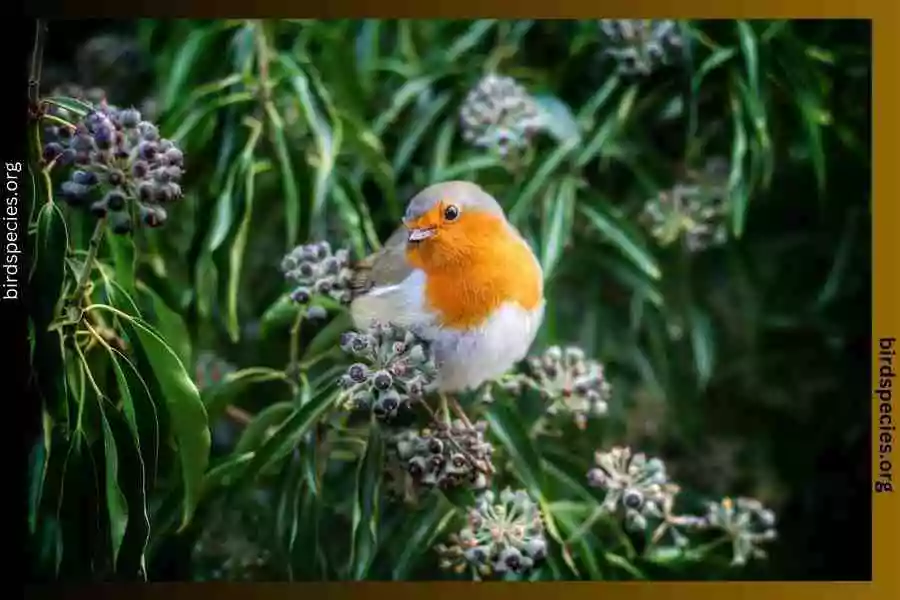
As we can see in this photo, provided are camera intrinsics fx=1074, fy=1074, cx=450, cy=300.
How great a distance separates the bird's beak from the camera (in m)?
1.19

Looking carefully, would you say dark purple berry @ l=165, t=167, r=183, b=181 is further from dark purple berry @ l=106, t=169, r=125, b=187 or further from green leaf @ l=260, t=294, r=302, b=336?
green leaf @ l=260, t=294, r=302, b=336

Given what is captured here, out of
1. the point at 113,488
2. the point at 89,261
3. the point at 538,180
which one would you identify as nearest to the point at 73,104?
the point at 89,261

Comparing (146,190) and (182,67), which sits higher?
(182,67)

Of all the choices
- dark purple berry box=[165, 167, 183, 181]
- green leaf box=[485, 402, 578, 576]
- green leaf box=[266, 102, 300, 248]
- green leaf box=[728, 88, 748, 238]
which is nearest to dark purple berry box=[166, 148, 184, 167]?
dark purple berry box=[165, 167, 183, 181]

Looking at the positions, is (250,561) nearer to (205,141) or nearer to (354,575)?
(354,575)

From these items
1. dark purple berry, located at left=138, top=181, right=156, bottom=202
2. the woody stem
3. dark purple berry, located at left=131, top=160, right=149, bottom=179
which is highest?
dark purple berry, located at left=131, top=160, right=149, bottom=179

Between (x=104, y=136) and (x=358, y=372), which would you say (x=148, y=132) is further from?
(x=358, y=372)

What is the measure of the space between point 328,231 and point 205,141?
174 mm

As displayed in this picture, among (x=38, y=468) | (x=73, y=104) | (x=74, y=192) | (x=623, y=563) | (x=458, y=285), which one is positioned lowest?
(x=623, y=563)

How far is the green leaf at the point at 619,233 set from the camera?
4.05 ft

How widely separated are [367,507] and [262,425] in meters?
0.15
